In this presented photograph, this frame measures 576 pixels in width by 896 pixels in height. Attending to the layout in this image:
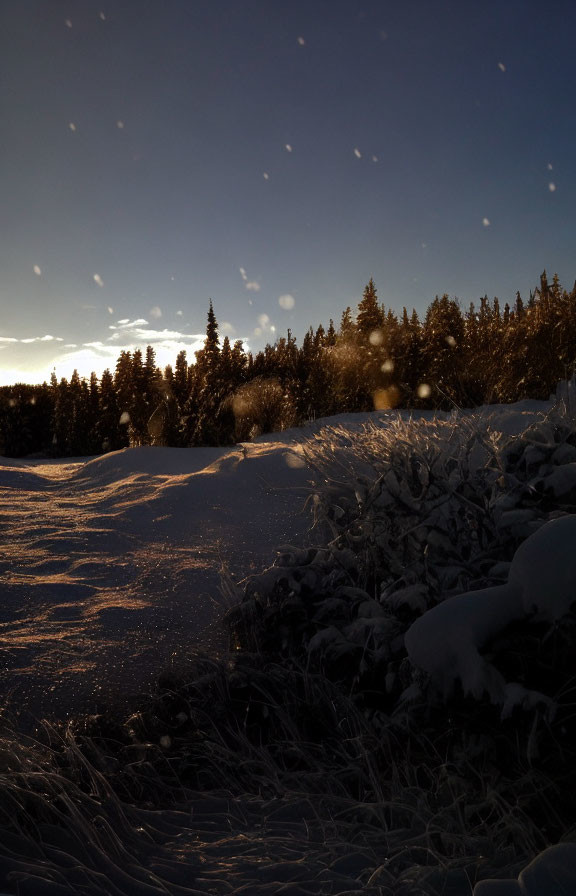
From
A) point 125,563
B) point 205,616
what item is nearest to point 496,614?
point 205,616

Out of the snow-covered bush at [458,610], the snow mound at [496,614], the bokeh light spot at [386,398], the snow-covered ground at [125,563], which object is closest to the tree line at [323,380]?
the bokeh light spot at [386,398]

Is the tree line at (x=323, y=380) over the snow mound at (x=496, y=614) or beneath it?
over

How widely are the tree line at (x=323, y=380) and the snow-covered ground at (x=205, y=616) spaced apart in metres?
3.30

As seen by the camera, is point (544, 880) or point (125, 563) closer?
point (544, 880)

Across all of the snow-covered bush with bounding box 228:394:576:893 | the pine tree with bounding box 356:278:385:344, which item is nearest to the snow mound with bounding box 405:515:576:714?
the snow-covered bush with bounding box 228:394:576:893

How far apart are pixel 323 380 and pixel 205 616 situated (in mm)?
8825

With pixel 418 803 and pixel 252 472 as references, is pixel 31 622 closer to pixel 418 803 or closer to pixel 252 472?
pixel 418 803

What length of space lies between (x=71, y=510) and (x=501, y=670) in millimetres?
5560

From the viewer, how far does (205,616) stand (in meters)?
3.76

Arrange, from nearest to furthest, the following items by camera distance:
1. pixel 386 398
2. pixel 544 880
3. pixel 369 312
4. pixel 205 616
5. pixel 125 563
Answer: pixel 544 880
pixel 205 616
pixel 125 563
pixel 386 398
pixel 369 312

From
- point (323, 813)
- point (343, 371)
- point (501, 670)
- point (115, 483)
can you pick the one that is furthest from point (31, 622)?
point (343, 371)

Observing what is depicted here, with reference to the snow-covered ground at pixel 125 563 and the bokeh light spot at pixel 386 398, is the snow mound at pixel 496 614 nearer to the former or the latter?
the snow-covered ground at pixel 125 563

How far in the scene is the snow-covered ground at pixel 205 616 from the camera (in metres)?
1.62

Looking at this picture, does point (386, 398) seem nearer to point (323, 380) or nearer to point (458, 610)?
point (323, 380)
